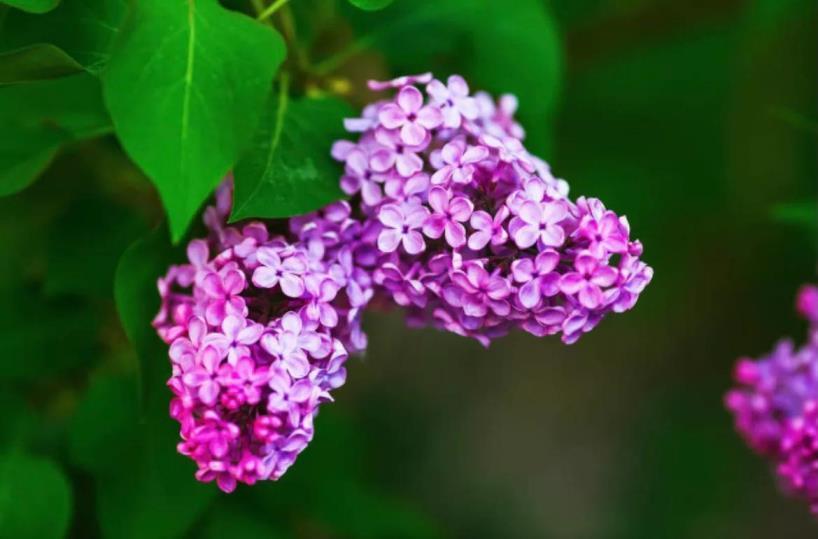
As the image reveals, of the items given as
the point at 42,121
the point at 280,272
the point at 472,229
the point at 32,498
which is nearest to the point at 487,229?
the point at 472,229

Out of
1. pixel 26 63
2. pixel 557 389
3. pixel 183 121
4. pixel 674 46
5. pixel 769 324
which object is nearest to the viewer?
pixel 183 121

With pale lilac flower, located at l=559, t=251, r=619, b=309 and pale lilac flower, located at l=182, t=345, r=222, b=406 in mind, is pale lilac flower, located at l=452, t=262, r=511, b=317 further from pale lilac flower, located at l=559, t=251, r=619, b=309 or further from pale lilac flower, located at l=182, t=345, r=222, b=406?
pale lilac flower, located at l=182, t=345, r=222, b=406

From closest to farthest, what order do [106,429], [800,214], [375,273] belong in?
[375,273]
[106,429]
[800,214]

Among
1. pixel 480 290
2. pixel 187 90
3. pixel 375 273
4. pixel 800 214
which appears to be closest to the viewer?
pixel 187 90

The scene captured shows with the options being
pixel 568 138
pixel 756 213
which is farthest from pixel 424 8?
pixel 756 213

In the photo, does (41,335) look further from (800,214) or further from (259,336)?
(800,214)

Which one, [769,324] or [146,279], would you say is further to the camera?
[769,324]

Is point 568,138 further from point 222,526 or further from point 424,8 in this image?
point 222,526
